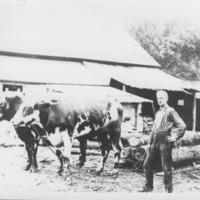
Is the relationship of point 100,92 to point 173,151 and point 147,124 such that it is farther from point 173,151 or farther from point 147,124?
point 173,151

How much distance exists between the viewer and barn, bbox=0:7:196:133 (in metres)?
6.10

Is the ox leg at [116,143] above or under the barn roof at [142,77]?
under

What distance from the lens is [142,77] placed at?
26.5ft

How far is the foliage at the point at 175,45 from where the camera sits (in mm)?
7125

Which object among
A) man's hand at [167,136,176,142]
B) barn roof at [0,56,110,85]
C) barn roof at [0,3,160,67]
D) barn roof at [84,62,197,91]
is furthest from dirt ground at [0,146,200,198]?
barn roof at [0,3,160,67]

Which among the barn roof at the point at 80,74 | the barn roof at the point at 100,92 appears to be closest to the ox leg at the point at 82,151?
the barn roof at the point at 100,92

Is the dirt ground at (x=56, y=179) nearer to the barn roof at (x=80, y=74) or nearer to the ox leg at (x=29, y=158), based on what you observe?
the ox leg at (x=29, y=158)

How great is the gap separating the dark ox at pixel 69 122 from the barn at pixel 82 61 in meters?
0.29

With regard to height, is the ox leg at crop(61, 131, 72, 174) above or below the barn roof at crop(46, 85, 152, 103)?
below

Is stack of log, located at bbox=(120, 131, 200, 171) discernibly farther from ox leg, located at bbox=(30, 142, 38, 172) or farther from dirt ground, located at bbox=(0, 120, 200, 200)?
ox leg, located at bbox=(30, 142, 38, 172)

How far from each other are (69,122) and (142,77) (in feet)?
9.69

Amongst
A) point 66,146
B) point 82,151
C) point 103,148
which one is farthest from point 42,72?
point 103,148

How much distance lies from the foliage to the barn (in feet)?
0.68

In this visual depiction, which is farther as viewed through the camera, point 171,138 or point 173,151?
point 173,151
